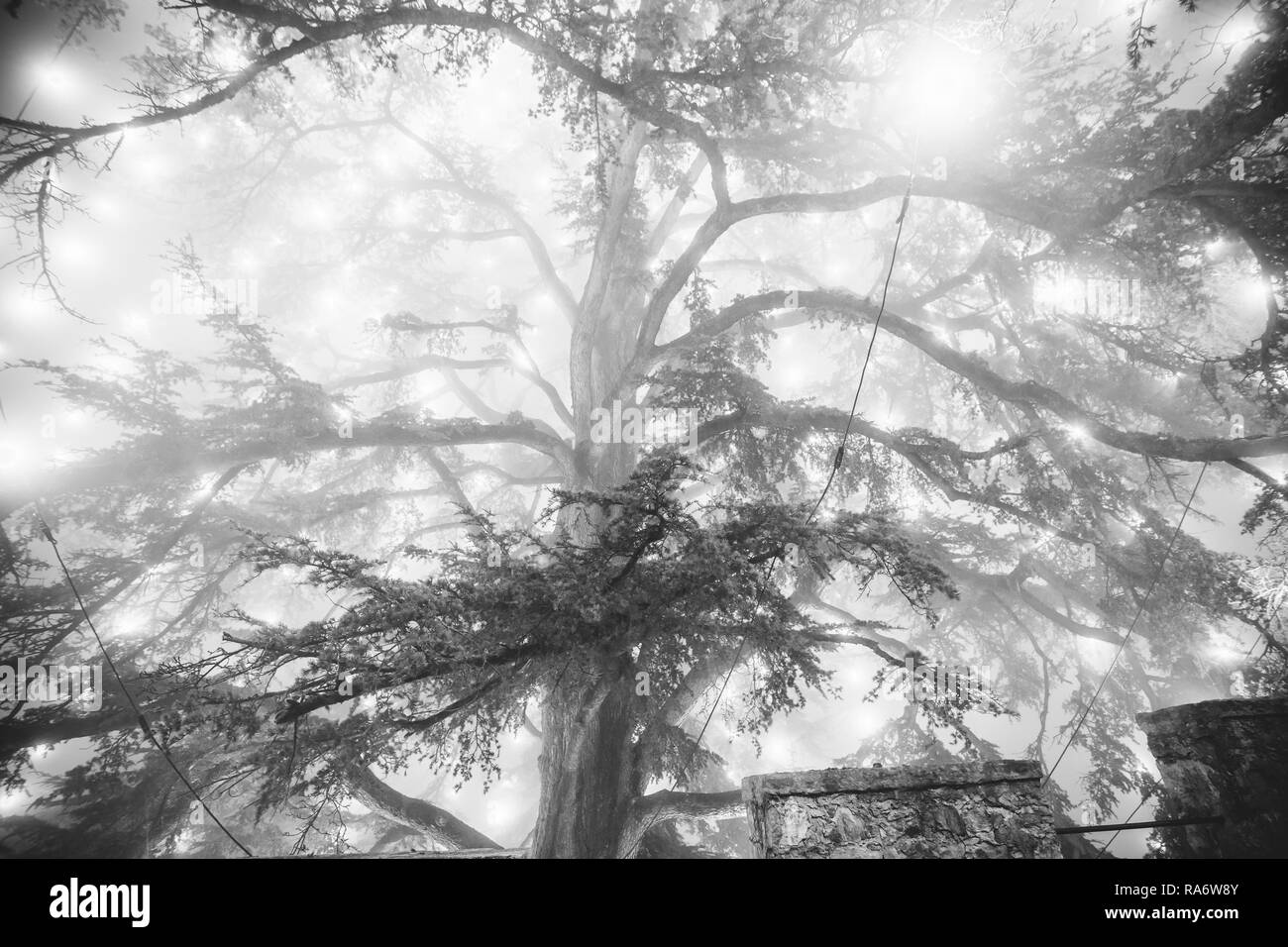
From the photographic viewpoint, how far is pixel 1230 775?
4098mm

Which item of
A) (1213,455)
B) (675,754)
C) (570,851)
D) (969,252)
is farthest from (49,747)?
(969,252)

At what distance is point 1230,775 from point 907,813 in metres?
3.24

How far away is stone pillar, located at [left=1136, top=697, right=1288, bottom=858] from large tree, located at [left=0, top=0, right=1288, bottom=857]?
5.58ft

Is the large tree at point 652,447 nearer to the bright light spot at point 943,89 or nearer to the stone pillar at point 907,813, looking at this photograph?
the bright light spot at point 943,89

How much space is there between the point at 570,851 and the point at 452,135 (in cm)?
1538

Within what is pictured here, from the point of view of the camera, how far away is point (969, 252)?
43.0ft

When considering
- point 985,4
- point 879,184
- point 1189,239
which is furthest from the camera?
point 985,4

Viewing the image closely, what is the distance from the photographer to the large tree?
3887 millimetres

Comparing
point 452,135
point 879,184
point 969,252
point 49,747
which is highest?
point 452,135

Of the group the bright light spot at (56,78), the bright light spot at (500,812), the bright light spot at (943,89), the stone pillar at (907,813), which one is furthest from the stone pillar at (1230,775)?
the bright light spot at (500,812)

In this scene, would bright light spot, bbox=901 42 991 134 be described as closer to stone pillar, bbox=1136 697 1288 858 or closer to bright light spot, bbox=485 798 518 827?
stone pillar, bbox=1136 697 1288 858

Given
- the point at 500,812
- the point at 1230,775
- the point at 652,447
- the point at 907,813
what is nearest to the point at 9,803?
the point at 652,447
